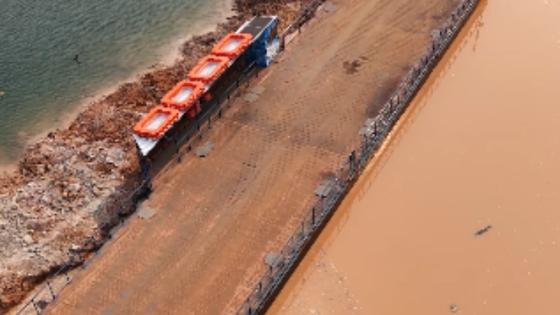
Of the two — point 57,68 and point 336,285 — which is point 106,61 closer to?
point 57,68

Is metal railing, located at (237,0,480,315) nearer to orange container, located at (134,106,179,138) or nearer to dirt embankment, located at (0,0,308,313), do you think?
dirt embankment, located at (0,0,308,313)

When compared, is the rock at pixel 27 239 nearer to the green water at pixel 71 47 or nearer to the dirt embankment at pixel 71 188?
the dirt embankment at pixel 71 188

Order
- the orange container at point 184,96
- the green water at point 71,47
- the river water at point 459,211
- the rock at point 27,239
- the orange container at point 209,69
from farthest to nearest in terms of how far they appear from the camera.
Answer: the green water at point 71,47 → the orange container at point 209,69 → the orange container at point 184,96 → the rock at point 27,239 → the river water at point 459,211

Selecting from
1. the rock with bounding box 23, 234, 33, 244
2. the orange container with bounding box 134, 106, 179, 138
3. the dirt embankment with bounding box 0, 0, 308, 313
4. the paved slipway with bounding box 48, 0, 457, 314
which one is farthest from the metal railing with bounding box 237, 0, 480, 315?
the rock with bounding box 23, 234, 33, 244

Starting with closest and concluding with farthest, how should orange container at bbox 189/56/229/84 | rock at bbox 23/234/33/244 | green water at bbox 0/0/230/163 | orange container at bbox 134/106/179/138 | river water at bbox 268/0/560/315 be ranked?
1. river water at bbox 268/0/560/315
2. rock at bbox 23/234/33/244
3. orange container at bbox 134/106/179/138
4. orange container at bbox 189/56/229/84
5. green water at bbox 0/0/230/163

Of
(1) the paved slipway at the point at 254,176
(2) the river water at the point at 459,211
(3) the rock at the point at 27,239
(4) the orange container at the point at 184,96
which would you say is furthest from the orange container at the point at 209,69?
(3) the rock at the point at 27,239

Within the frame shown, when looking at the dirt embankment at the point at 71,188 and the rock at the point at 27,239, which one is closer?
the dirt embankment at the point at 71,188

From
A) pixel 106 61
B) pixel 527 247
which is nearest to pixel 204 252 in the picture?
pixel 527 247
